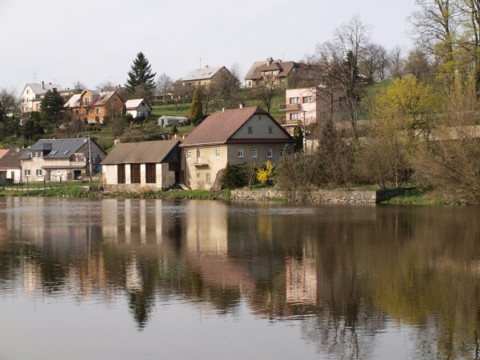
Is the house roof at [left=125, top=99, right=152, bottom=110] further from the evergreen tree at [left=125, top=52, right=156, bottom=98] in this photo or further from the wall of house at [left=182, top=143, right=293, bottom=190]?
the wall of house at [left=182, top=143, right=293, bottom=190]

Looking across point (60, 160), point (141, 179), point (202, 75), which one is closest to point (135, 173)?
point (141, 179)

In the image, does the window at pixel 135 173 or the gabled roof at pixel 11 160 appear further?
the gabled roof at pixel 11 160

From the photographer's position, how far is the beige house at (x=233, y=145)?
61.2 metres

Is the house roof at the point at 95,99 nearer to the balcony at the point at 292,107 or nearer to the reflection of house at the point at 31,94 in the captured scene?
the reflection of house at the point at 31,94

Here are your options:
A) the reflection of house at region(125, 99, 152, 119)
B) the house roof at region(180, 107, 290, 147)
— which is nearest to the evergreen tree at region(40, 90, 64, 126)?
the reflection of house at region(125, 99, 152, 119)

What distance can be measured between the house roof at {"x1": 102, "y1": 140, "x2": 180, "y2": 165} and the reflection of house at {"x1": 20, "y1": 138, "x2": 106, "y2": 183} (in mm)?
11063

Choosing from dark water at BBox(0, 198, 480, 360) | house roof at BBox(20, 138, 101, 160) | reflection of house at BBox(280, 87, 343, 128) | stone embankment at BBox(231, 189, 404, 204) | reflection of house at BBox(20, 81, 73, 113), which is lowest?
dark water at BBox(0, 198, 480, 360)

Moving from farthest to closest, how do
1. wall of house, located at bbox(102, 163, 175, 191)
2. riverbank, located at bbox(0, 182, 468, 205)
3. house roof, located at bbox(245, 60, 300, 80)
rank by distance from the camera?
house roof, located at bbox(245, 60, 300, 80) < wall of house, located at bbox(102, 163, 175, 191) < riverbank, located at bbox(0, 182, 468, 205)

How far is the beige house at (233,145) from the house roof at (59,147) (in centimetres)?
2309

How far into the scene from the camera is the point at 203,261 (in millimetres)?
21188

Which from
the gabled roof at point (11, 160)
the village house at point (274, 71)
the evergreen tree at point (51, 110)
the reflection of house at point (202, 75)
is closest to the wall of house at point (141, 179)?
the gabled roof at point (11, 160)

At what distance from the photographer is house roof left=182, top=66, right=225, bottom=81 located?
141988mm

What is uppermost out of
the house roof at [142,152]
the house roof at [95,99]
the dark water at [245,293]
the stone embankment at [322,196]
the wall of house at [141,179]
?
the house roof at [95,99]

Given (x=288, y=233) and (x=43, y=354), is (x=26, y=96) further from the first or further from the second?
(x=43, y=354)
